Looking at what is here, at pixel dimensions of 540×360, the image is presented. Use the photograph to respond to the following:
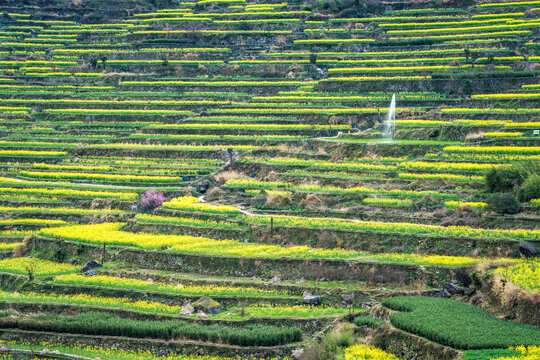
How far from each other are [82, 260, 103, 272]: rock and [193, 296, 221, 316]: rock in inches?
326

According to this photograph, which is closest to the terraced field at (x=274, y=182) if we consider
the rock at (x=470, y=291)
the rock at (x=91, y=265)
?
the rock at (x=470, y=291)

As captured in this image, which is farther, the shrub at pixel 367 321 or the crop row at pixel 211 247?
the crop row at pixel 211 247

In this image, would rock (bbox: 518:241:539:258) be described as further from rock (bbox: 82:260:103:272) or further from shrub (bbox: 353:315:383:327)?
rock (bbox: 82:260:103:272)

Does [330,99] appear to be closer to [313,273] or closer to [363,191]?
[363,191]

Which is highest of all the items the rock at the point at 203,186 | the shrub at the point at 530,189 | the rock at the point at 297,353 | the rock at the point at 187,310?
the shrub at the point at 530,189

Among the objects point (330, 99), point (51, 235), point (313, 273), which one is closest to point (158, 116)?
point (330, 99)

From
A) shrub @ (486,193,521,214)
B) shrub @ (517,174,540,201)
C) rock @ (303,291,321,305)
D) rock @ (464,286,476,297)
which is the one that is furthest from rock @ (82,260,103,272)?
shrub @ (517,174,540,201)

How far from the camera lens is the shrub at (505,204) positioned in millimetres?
33656

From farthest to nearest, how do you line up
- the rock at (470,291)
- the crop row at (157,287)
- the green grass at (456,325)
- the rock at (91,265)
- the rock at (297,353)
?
the rock at (91,265)
the crop row at (157,287)
the rock at (470,291)
the rock at (297,353)
the green grass at (456,325)

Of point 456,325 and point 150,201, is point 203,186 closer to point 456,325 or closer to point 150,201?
point 150,201

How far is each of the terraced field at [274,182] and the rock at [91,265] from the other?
0.53m

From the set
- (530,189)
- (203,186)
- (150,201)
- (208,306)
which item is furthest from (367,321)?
(203,186)

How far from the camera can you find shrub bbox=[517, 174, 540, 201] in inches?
1356

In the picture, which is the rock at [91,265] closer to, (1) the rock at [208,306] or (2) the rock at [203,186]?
(1) the rock at [208,306]
